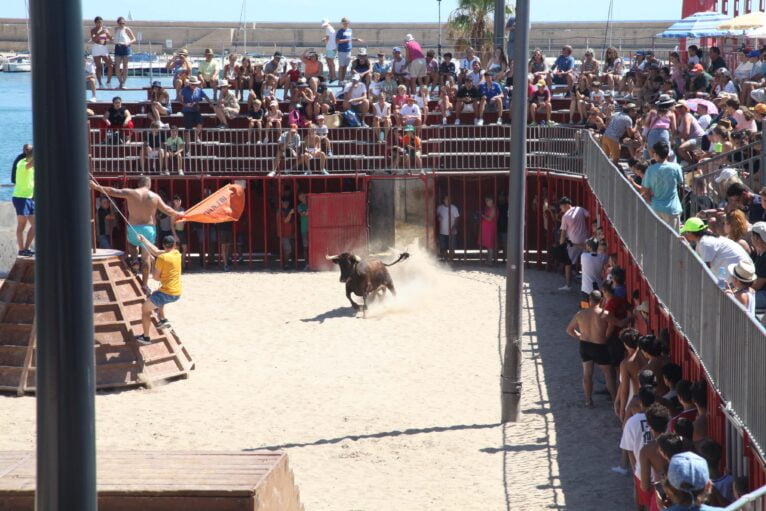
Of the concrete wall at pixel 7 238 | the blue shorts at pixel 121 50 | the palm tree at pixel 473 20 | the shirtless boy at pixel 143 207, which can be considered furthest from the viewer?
the palm tree at pixel 473 20

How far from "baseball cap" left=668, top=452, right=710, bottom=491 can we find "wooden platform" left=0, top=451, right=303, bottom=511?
280cm

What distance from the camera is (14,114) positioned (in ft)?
332

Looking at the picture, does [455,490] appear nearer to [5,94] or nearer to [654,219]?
[654,219]

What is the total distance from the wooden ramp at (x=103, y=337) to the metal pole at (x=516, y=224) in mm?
4763

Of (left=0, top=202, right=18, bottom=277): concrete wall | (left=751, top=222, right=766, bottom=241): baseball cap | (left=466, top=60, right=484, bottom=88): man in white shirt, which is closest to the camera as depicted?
(left=751, top=222, right=766, bottom=241): baseball cap

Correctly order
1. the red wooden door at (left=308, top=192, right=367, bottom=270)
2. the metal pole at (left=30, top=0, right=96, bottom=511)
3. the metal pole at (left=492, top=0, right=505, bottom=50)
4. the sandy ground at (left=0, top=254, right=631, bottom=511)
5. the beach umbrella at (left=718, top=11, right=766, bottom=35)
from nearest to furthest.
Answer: the metal pole at (left=30, top=0, right=96, bottom=511)
the sandy ground at (left=0, top=254, right=631, bottom=511)
the red wooden door at (left=308, top=192, right=367, bottom=270)
the beach umbrella at (left=718, top=11, right=766, bottom=35)
the metal pole at (left=492, top=0, right=505, bottom=50)

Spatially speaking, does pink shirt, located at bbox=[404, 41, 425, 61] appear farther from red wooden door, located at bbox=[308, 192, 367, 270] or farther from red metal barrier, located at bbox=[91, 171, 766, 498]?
red wooden door, located at bbox=[308, 192, 367, 270]

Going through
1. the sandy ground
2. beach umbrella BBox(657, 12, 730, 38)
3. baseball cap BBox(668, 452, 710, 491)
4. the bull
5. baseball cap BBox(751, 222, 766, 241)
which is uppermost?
beach umbrella BBox(657, 12, 730, 38)

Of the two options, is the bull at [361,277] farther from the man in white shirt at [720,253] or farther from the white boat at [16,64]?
the white boat at [16,64]

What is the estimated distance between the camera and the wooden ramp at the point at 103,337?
1652cm

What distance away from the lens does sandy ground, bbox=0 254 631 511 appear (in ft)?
41.2

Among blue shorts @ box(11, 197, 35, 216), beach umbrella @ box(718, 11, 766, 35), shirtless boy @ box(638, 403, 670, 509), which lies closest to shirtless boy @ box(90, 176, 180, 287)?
blue shorts @ box(11, 197, 35, 216)

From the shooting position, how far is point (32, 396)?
16.3 metres

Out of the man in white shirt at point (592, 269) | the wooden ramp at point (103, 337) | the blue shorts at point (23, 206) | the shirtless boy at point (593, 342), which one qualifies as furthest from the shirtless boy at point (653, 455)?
the blue shorts at point (23, 206)
